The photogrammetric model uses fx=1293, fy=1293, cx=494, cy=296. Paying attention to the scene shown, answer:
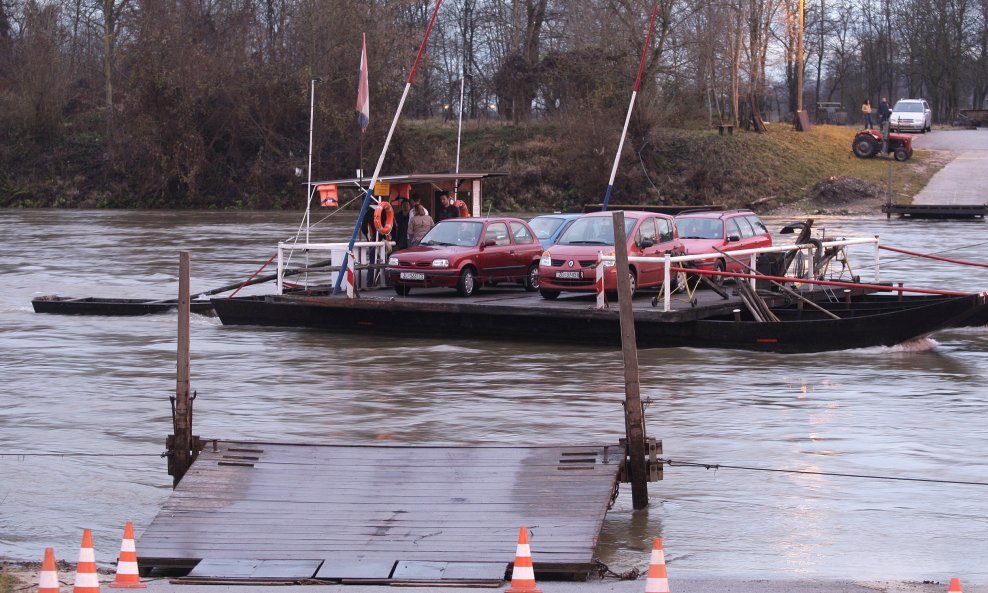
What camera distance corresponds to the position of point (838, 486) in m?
11.5

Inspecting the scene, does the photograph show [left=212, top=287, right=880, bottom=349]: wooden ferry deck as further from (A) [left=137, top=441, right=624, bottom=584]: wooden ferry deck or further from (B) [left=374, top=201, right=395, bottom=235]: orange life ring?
(A) [left=137, top=441, right=624, bottom=584]: wooden ferry deck

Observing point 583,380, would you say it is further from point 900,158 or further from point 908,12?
point 908,12

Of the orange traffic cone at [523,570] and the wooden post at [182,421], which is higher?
the wooden post at [182,421]

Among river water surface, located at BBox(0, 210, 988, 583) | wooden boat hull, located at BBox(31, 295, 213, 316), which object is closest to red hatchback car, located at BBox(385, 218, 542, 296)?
river water surface, located at BBox(0, 210, 988, 583)

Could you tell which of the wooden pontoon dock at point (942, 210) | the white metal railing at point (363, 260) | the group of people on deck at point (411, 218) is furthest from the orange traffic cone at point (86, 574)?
the wooden pontoon dock at point (942, 210)

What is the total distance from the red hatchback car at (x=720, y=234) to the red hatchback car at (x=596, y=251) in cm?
136

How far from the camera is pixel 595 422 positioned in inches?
568

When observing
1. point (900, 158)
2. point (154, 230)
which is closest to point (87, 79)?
point (154, 230)

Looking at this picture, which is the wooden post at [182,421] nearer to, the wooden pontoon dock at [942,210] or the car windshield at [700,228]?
the car windshield at [700,228]

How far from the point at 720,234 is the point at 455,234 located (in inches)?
200

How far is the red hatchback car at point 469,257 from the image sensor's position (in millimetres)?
21391

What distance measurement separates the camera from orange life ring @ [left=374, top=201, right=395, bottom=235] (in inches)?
890

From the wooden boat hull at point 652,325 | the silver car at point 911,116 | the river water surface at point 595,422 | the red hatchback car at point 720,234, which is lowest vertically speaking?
the river water surface at point 595,422

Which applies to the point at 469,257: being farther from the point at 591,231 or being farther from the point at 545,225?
the point at 545,225
